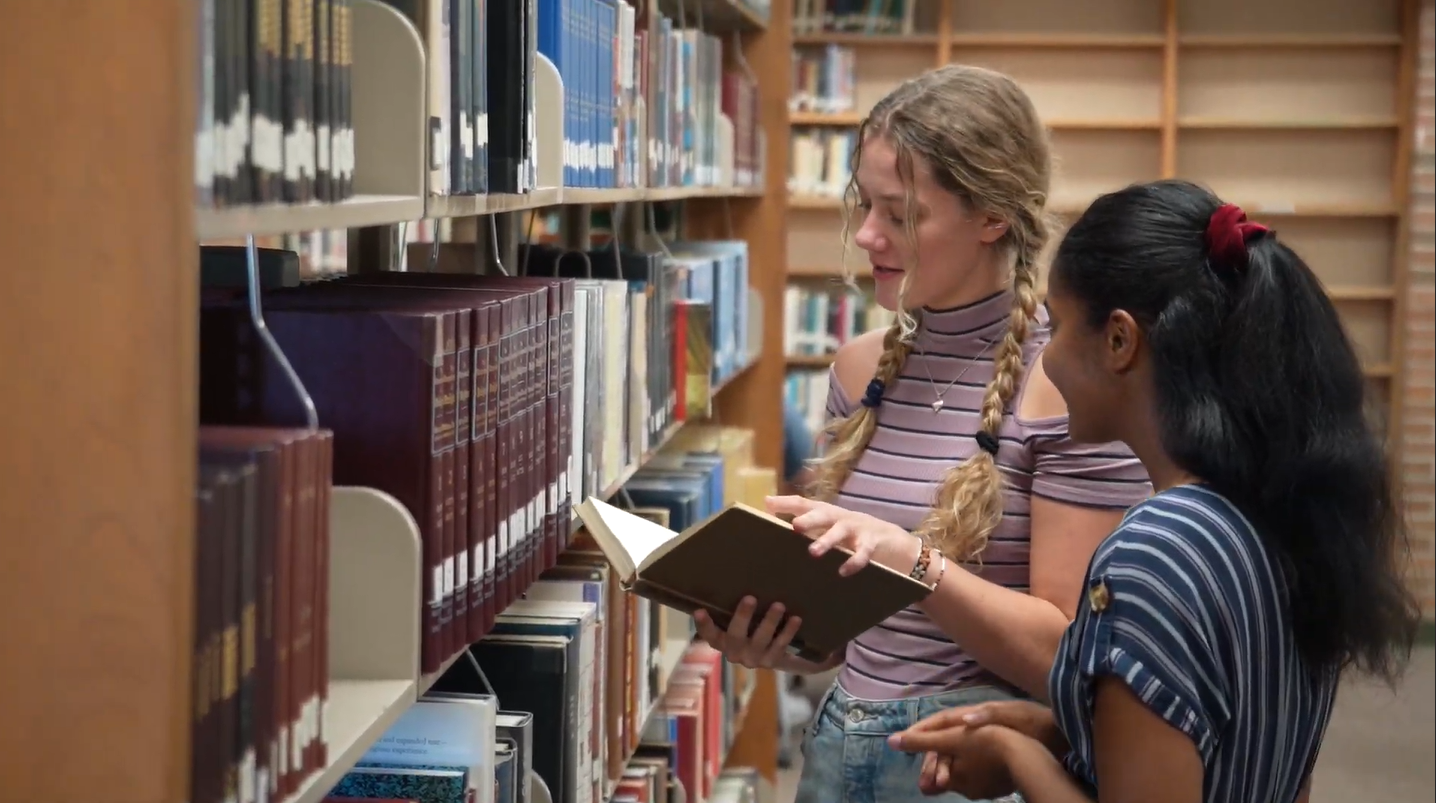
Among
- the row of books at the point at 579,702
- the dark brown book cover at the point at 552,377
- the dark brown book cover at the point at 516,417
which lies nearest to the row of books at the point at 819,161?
the row of books at the point at 579,702

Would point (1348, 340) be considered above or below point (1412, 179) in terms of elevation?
below

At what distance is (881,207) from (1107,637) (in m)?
0.81

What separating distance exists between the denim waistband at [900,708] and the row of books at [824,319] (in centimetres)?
496

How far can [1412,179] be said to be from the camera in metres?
6.47

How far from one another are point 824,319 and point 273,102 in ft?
19.4

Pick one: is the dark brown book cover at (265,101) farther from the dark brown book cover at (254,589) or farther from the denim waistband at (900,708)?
the denim waistband at (900,708)

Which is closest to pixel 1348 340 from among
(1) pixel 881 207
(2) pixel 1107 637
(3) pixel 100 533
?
(2) pixel 1107 637

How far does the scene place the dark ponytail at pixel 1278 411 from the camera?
1.34 metres

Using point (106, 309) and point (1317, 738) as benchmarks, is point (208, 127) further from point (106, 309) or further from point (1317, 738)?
point (1317, 738)

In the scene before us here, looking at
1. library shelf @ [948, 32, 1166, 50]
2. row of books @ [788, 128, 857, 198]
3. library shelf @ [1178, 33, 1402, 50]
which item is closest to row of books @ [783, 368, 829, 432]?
row of books @ [788, 128, 857, 198]

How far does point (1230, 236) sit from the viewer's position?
4.52 feet

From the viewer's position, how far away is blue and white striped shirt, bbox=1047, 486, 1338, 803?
1297mm

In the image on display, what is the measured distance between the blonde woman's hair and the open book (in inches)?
7.1

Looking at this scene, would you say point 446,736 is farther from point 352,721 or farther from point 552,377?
point 552,377
